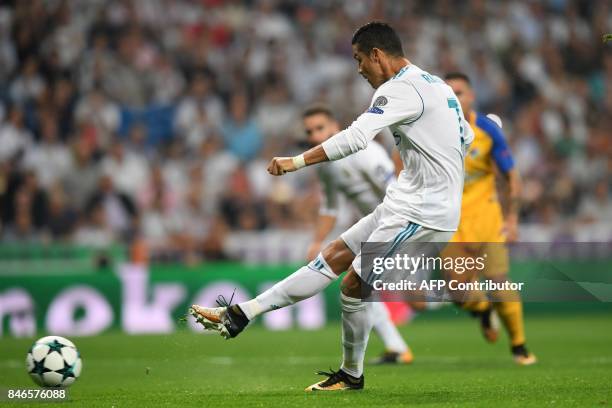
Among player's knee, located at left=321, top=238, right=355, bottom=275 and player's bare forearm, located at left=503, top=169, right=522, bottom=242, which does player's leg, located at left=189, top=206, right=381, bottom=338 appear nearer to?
player's knee, located at left=321, top=238, right=355, bottom=275

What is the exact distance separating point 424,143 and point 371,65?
0.67m

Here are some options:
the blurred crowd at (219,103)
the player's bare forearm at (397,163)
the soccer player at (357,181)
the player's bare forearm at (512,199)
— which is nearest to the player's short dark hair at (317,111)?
the soccer player at (357,181)

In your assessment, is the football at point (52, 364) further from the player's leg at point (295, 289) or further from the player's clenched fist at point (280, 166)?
the player's clenched fist at point (280, 166)

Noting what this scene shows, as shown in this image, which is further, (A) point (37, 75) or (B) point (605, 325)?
(A) point (37, 75)

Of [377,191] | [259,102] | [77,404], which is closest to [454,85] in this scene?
[377,191]

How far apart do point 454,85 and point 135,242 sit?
774 centimetres

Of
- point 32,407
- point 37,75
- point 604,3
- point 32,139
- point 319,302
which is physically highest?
point 604,3

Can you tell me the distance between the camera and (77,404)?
287 inches

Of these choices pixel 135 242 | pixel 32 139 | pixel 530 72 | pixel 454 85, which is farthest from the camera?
pixel 530 72

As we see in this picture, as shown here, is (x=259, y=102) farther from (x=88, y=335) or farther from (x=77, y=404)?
(x=77, y=404)

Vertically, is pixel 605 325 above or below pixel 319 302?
below

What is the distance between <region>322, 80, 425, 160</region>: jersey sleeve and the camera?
7074 millimetres

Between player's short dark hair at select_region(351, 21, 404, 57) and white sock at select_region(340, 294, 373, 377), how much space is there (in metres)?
1.79

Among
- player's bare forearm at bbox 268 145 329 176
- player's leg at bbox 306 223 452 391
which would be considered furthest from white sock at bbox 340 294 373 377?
player's bare forearm at bbox 268 145 329 176
